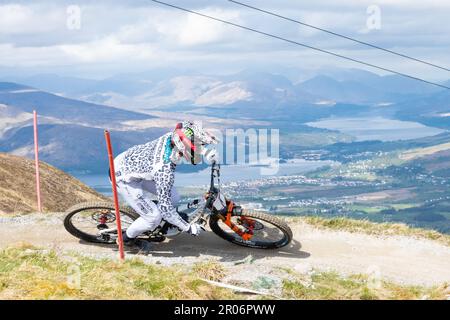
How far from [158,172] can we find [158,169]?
65 millimetres

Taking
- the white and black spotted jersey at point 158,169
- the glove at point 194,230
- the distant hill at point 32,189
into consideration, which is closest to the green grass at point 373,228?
the glove at point 194,230

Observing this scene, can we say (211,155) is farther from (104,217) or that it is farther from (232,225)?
(104,217)

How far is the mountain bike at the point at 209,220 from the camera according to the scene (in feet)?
42.3

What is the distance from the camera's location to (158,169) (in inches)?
472

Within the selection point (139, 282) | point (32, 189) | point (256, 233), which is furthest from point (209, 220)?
point (32, 189)

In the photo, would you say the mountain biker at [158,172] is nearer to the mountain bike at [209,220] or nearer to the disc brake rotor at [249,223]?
the mountain bike at [209,220]

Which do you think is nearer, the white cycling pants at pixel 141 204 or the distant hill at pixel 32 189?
the white cycling pants at pixel 141 204

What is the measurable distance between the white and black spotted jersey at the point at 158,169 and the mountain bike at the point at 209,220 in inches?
22.9

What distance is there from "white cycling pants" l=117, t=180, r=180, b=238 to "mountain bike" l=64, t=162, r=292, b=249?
0.43 m

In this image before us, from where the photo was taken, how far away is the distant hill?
103 feet

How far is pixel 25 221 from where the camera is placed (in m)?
16.0
